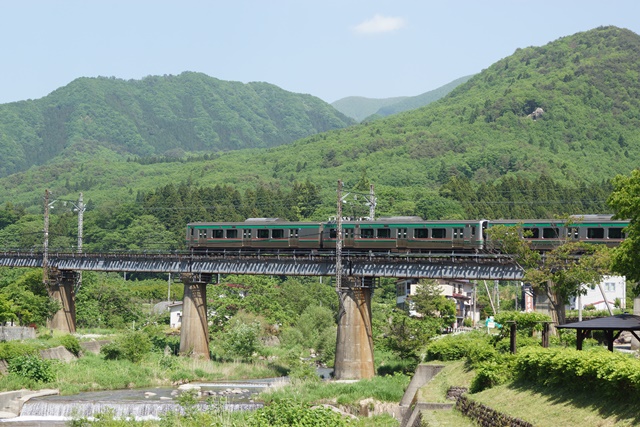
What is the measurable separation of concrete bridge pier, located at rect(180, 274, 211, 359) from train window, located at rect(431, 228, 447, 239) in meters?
19.2

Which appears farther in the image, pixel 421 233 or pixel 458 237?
pixel 421 233

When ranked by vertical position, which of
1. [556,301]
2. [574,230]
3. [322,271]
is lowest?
[556,301]

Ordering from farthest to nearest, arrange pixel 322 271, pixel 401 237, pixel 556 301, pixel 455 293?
pixel 455 293
pixel 322 271
pixel 401 237
pixel 556 301

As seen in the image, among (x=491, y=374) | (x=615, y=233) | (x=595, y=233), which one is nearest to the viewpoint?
(x=491, y=374)

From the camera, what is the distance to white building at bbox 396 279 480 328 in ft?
350

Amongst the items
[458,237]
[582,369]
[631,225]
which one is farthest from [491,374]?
[458,237]

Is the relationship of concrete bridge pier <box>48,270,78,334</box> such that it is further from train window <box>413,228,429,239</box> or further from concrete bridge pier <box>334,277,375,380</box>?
train window <box>413,228,429,239</box>

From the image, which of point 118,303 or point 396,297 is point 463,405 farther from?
point 396,297

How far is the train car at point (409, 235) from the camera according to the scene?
216ft

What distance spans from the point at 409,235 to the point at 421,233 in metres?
0.85

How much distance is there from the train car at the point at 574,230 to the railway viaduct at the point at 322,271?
3830mm

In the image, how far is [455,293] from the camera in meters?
109

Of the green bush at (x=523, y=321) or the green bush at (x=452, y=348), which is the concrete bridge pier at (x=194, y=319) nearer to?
the green bush at (x=452, y=348)

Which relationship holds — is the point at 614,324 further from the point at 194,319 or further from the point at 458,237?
the point at 194,319
